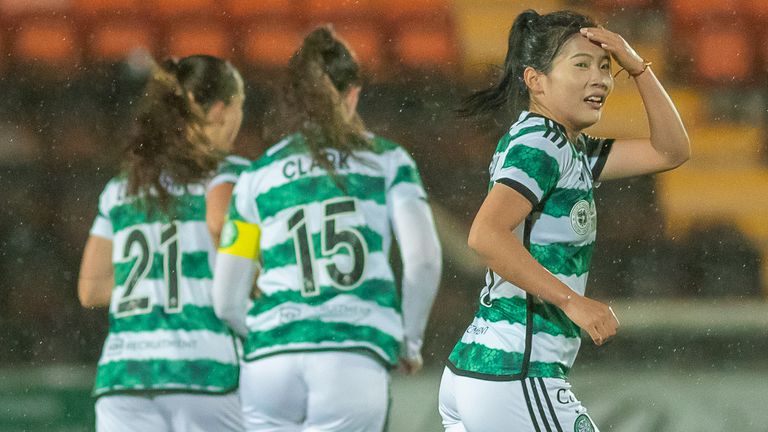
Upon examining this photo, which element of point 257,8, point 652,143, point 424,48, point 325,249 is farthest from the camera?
point 257,8

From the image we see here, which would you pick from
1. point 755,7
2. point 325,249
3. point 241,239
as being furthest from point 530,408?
point 755,7

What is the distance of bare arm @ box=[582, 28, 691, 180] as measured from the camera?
6.58ft

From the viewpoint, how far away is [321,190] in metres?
2.47

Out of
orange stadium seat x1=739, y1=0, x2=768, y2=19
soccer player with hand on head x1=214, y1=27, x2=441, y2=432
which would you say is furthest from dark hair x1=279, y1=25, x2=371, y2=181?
orange stadium seat x1=739, y1=0, x2=768, y2=19

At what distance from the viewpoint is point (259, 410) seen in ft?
7.92

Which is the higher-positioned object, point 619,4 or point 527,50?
point 619,4

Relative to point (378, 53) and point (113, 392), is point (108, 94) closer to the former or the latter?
point (378, 53)

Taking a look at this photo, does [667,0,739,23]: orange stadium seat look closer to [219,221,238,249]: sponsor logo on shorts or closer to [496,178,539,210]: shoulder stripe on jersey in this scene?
[219,221,238,249]: sponsor logo on shorts

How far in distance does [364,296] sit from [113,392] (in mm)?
548

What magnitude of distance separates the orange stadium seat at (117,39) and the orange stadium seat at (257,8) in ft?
1.07

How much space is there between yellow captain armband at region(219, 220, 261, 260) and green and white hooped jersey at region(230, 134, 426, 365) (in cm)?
1

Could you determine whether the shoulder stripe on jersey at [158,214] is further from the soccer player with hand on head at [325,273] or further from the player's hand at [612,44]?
the player's hand at [612,44]

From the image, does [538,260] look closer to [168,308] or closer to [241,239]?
[241,239]

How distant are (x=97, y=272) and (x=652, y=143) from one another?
1.23m
